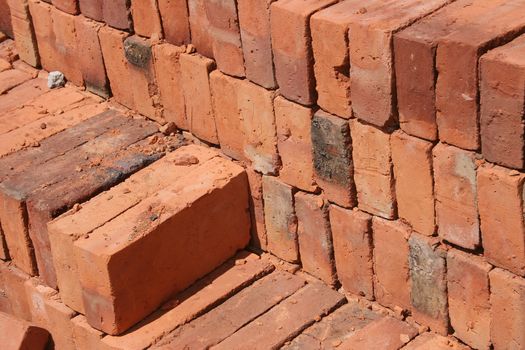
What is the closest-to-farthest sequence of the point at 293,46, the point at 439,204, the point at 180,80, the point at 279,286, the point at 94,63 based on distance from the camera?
the point at 439,204, the point at 293,46, the point at 279,286, the point at 180,80, the point at 94,63

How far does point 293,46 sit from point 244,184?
3.69 feet

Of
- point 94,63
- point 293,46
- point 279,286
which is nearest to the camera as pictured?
point 293,46

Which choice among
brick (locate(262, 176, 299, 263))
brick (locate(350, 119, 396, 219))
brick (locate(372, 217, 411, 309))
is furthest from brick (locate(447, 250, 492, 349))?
brick (locate(262, 176, 299, 263))

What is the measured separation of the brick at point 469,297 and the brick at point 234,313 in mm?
1166

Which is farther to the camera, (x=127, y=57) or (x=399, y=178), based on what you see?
(x=127, y=57)

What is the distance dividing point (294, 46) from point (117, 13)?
1.89 metres

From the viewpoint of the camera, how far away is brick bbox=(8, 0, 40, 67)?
9.07 m

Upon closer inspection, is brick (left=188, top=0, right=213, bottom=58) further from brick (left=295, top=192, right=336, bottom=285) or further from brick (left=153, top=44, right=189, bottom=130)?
brick (left=295, top=192, right=336, bottom=285)

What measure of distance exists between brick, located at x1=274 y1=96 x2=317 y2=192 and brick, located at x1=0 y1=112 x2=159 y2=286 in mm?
1010

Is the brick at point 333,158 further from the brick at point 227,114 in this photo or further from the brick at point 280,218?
the brick at point 227,114

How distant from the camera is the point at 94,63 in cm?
852

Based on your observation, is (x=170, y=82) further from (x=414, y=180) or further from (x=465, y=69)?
(x=465, y=69)

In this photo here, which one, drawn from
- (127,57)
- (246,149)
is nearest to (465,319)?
(246,149)

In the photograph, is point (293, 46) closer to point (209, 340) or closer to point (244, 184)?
point (244, 184)
